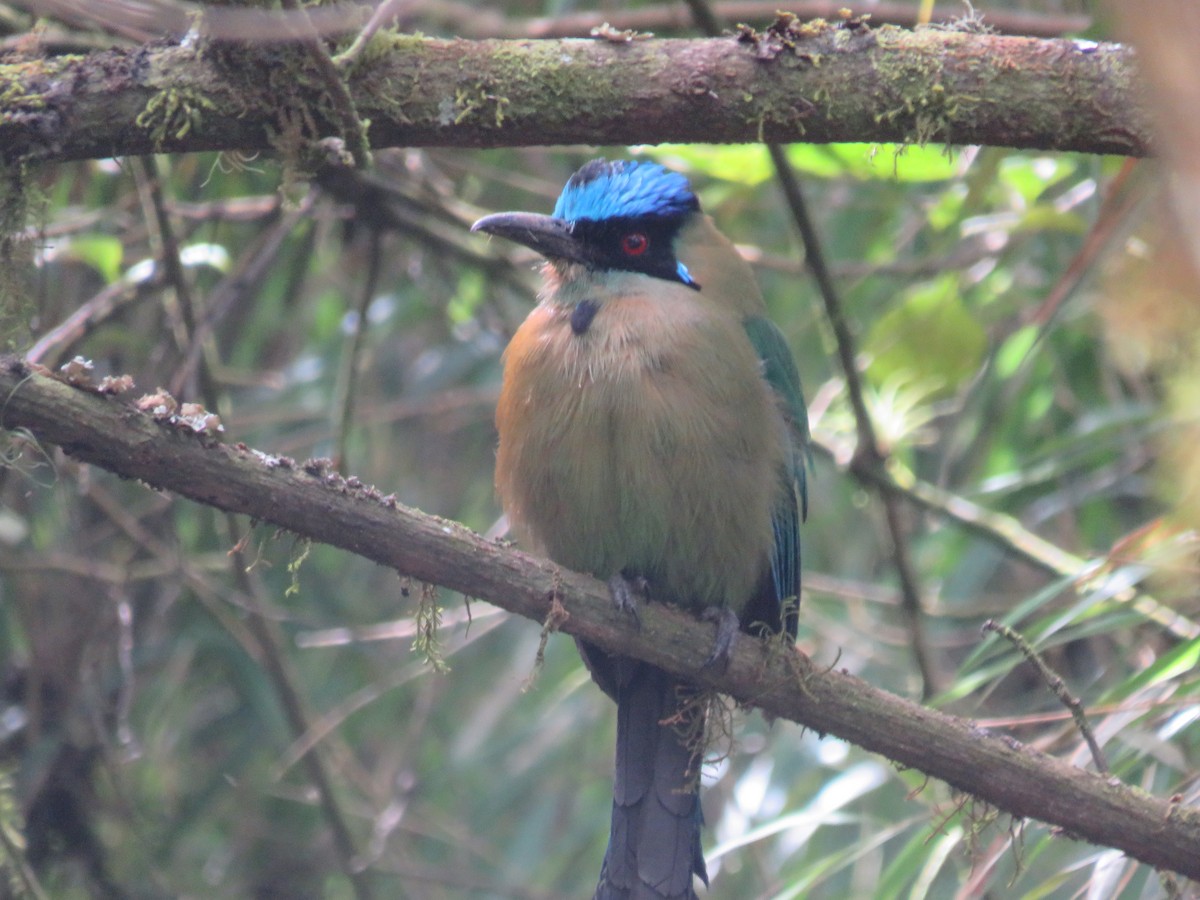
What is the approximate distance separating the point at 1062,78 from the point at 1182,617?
69.8 inches

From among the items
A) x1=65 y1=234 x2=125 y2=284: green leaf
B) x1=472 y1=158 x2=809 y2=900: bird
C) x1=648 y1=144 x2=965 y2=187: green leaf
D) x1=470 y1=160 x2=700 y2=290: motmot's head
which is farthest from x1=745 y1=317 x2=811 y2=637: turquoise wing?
x1=65 y1=234 x2=125 y2=284: green leaf

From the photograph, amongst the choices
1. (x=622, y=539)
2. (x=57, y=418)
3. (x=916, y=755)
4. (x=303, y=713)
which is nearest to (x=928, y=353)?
(x=622, y=539)

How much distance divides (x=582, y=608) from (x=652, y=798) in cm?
90

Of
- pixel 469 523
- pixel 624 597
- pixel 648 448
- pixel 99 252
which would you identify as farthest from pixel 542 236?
pixel 469 523

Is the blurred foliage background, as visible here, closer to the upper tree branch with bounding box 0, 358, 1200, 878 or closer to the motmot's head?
the motmot's head

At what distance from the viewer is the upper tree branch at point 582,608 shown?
78.5 inches

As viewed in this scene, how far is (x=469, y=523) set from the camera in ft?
16.5

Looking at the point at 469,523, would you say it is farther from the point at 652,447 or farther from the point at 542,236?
the point at 652,447

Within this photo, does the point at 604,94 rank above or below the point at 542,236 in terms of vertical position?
below

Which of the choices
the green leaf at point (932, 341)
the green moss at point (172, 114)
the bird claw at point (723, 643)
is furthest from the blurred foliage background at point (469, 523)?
the green moss at point (172, 114)

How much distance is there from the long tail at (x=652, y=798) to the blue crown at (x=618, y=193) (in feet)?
3.59

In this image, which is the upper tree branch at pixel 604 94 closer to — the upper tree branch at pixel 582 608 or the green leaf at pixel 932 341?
the upper tree branch at pixel 582 608

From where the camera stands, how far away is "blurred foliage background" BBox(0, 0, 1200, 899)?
148 inches

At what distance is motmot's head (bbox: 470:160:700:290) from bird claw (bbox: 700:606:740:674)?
844mm
